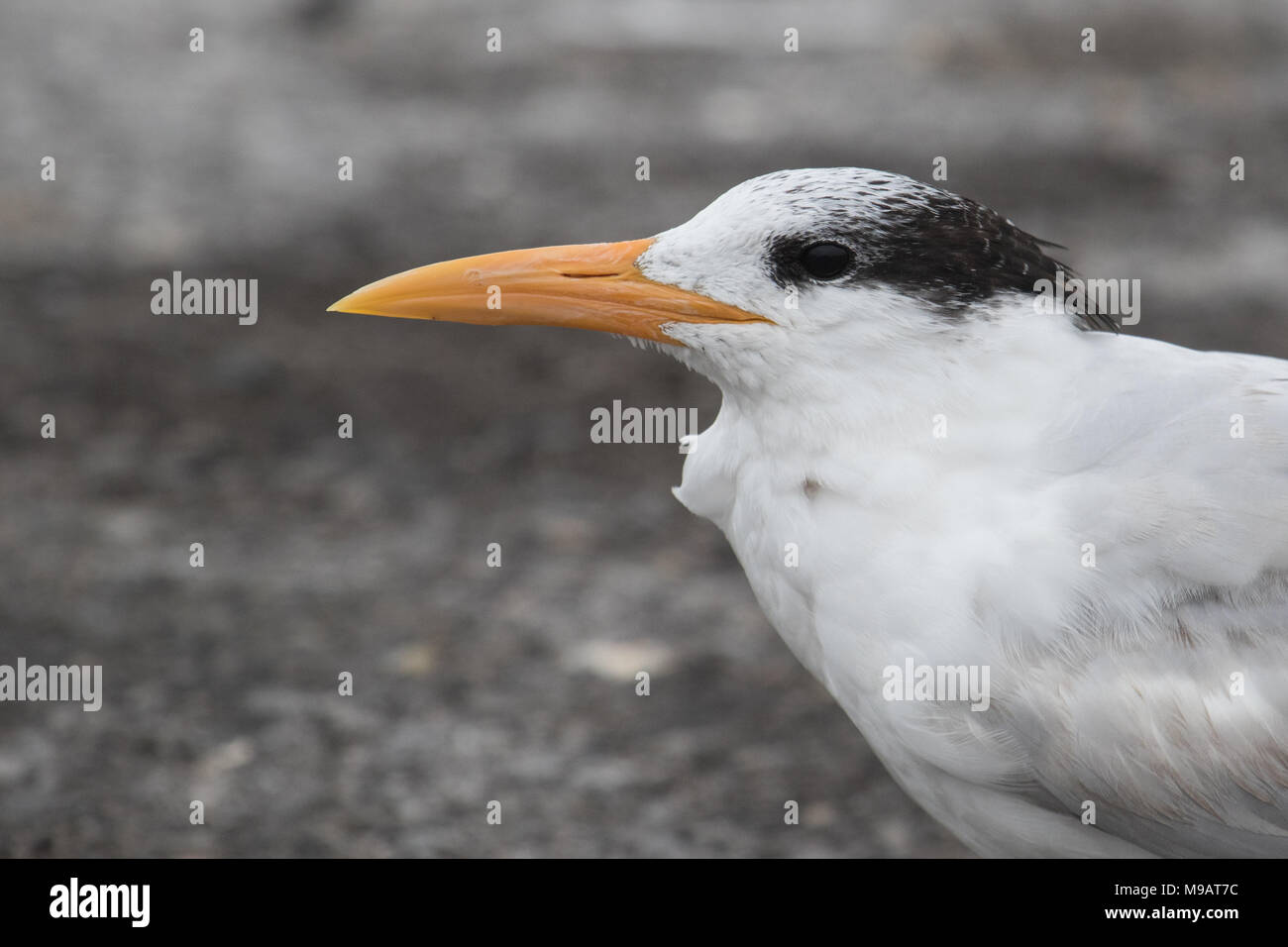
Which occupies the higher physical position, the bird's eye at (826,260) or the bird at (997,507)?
the bird's eye at (826,260)

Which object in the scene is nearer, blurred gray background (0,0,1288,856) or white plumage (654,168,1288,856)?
white plumage (654,168,1288,856)

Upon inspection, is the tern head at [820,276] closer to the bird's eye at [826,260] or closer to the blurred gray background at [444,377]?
the bird's eye at [826,260]

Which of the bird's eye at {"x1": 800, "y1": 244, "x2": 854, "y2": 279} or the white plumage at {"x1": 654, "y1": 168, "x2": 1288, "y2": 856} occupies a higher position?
→ the bird's eye at {"x1": 800, "y1": 244, "x2": 854, "y2": 279}

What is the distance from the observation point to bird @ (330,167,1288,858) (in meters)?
2.61

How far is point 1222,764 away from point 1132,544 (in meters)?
0.44

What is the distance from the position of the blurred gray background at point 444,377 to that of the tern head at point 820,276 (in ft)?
5.29

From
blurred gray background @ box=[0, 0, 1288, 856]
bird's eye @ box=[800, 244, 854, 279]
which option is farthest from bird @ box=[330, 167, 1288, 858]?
blurred gray background @ box=[0, 0, 1288, 856]

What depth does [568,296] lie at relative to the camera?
2961 mm

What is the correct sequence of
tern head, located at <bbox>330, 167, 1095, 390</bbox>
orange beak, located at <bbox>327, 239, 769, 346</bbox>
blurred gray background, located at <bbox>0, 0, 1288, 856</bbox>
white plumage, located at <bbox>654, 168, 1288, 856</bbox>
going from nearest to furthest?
white plumage, located at <bbox>654, 168, 1288, 856</bbox> → tern head, located at <bbox>330, 167, 1095, 390</bbox> → orange beak, located at <bbox>327, 239, 769, 346</bbox> → blurred gray background, located at <bbox>0, 0, 1288, 856</bbox>

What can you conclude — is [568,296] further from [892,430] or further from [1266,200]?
[1266,200]

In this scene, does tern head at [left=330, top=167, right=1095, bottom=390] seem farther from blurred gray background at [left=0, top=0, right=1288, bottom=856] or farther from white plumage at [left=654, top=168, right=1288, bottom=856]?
blurred gray background at [left=0, top=0, right=1288, bottom=856]

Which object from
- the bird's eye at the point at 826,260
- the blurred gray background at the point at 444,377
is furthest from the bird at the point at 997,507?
the blurred gray background at the point at 444,377

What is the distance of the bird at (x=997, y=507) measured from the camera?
2.61 meters
